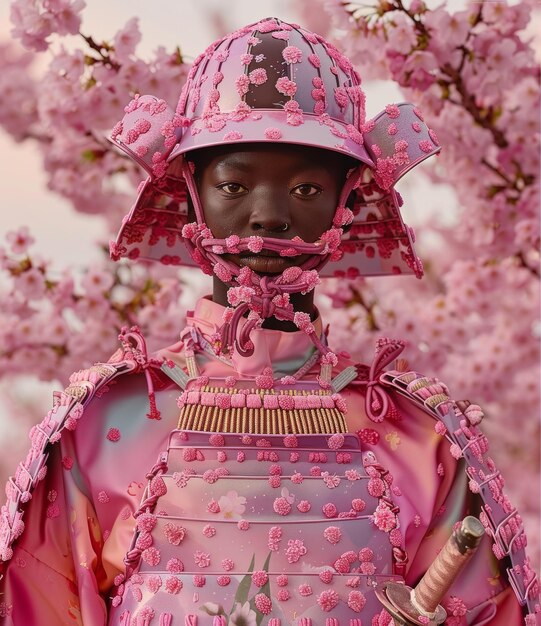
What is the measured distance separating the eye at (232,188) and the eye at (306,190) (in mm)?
163

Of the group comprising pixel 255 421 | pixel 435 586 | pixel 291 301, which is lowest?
pixel 435 586

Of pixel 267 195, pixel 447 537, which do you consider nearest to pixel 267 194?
pixel 267 195

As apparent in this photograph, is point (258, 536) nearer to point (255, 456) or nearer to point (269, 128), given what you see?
point (255, 456)

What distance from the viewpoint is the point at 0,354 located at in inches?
239

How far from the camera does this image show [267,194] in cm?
322

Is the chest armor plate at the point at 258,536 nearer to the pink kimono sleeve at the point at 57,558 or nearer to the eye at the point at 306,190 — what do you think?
the pink kimono sleeve at the point at 57,558

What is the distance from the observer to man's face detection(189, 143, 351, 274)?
10.6ft

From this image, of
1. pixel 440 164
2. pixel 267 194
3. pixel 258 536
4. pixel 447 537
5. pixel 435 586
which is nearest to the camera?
pixel 435 586

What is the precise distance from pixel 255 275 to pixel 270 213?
0.68 ft

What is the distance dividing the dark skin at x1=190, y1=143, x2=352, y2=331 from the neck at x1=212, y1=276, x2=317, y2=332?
184 millimetres

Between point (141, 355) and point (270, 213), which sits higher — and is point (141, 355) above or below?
below

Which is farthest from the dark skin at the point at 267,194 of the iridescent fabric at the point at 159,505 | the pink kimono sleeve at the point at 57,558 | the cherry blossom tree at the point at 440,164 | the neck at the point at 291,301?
the cherry blossom tree at the point at 440,164

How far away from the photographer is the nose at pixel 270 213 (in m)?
3.19

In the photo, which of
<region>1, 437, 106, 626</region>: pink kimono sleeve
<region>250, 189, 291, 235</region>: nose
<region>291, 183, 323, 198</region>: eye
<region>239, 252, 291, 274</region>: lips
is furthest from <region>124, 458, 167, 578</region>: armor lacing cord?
<region>291, 183, 323, 198</region>: eye
